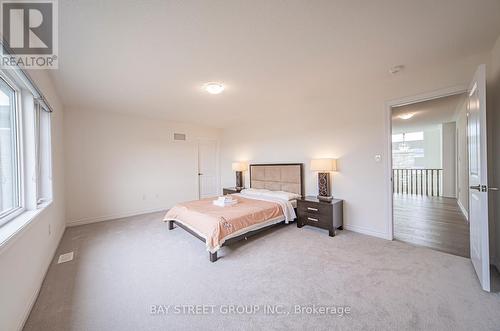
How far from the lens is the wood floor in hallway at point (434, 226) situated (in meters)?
2.84

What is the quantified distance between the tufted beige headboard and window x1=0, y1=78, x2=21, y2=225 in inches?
154

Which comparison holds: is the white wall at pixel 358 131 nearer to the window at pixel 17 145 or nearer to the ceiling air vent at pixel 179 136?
the ceiling air vent at pixel 179 136

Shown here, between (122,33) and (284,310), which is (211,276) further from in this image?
(122,33)

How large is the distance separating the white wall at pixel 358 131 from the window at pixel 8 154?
3893mm

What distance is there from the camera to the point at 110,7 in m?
1.53

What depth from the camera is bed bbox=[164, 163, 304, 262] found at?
2619 millimetres

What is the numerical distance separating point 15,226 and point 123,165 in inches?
126

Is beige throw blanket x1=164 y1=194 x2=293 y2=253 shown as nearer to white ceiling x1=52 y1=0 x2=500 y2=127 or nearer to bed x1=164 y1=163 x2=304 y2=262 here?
bed x1=164 y1=163 x2=304 y2=262

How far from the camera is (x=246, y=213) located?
298cm

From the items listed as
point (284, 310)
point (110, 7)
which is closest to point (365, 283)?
point (284, 310)

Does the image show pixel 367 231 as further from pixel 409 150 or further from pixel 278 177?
pixel 409 150

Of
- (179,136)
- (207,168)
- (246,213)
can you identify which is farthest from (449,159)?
(179,136)

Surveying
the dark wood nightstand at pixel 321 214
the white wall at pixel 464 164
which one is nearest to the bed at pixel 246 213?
the dark wood nightstand at pixel 321 214

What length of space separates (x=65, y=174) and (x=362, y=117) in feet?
18.4
